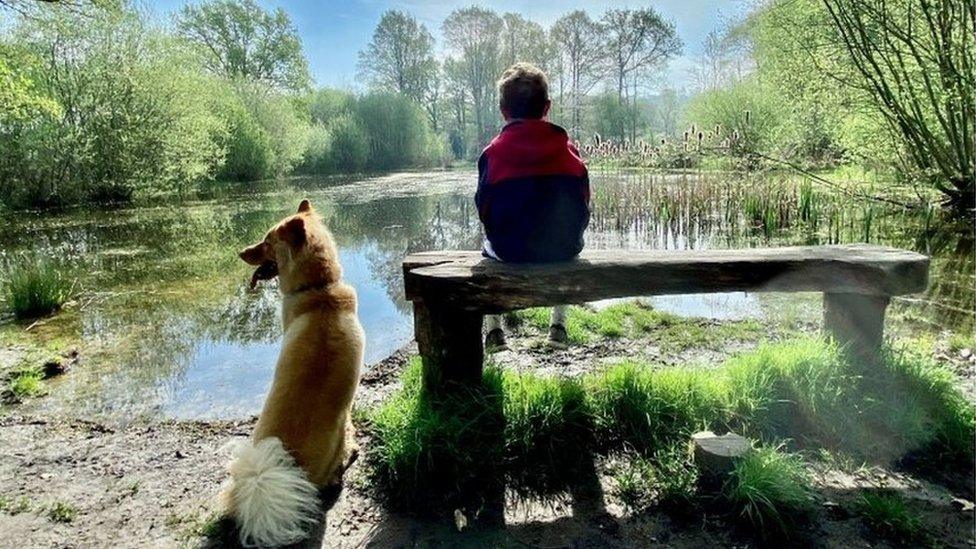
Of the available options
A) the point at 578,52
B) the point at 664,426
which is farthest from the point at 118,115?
the point at 664,426

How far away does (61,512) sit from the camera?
2.87 meters

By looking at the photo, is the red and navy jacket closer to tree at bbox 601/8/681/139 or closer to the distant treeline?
the distant treeline

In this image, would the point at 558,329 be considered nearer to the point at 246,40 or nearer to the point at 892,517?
the point at 892,517

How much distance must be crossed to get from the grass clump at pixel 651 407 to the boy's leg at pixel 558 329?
169cm

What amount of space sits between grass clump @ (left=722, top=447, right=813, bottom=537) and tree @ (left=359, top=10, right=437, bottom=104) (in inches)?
1535

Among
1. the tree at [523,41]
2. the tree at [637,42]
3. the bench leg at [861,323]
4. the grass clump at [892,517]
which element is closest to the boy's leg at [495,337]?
the bench leg at [861,323]

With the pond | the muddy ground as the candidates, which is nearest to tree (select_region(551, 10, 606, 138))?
the pond

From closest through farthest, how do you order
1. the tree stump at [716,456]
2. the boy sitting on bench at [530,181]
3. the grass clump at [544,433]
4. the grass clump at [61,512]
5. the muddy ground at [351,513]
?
the muddy ground at [351,513]
the tree stump at [716,456]
the grass clump at [61,512]
the grass clump at [544,433]
the boy sitting on bench at [530,181]

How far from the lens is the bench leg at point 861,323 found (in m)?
3.49

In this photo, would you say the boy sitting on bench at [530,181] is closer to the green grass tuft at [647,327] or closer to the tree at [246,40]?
the green grass tuft at [647,327]

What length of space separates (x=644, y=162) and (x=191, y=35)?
122 ft

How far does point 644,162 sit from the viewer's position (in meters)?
13.3

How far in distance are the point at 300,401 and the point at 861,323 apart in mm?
3402

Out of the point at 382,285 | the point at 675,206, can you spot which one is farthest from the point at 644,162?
the point at 382,285
